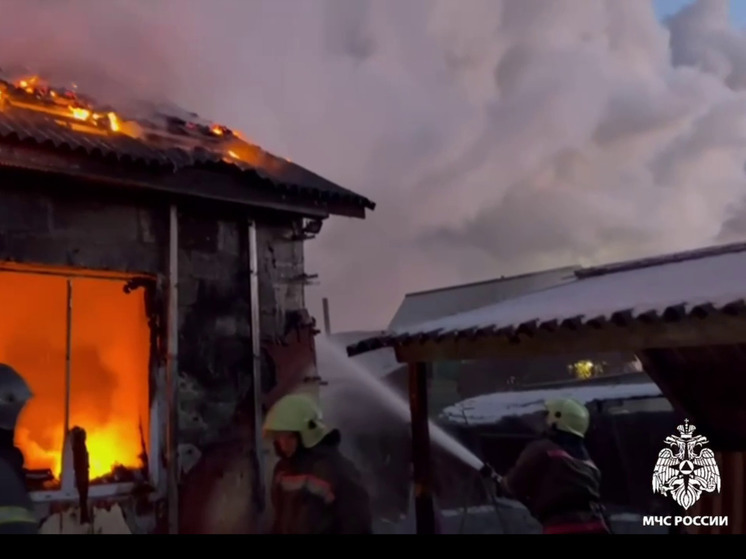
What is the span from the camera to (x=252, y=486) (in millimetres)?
6027

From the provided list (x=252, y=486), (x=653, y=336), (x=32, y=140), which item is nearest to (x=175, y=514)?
(x=252, y=486)

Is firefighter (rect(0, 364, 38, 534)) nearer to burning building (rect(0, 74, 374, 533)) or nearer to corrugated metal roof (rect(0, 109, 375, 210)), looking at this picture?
burning building (rect(0, 74, 374, 533))

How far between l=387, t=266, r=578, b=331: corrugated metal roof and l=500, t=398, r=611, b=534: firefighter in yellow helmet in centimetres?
269

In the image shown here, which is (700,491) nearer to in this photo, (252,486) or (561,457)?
(561,457)

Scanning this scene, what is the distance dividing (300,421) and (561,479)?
62.1 inches

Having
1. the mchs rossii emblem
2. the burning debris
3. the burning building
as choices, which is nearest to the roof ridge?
the mchs rossii emblem

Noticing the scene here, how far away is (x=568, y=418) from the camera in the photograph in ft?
14.9

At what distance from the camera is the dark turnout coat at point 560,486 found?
4359mm

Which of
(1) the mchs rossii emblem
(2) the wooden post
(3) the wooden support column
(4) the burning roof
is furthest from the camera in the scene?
(2) the wooden post

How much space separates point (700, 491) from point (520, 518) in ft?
13.4

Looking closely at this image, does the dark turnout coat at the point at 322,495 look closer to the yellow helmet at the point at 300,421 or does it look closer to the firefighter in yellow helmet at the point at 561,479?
the yellow helmet at the point at 300,421

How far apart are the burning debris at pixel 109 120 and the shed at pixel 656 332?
7.60 ft

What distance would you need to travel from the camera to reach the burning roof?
5227 millimetres

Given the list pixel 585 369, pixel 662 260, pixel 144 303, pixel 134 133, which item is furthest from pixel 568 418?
pixel 585 369
